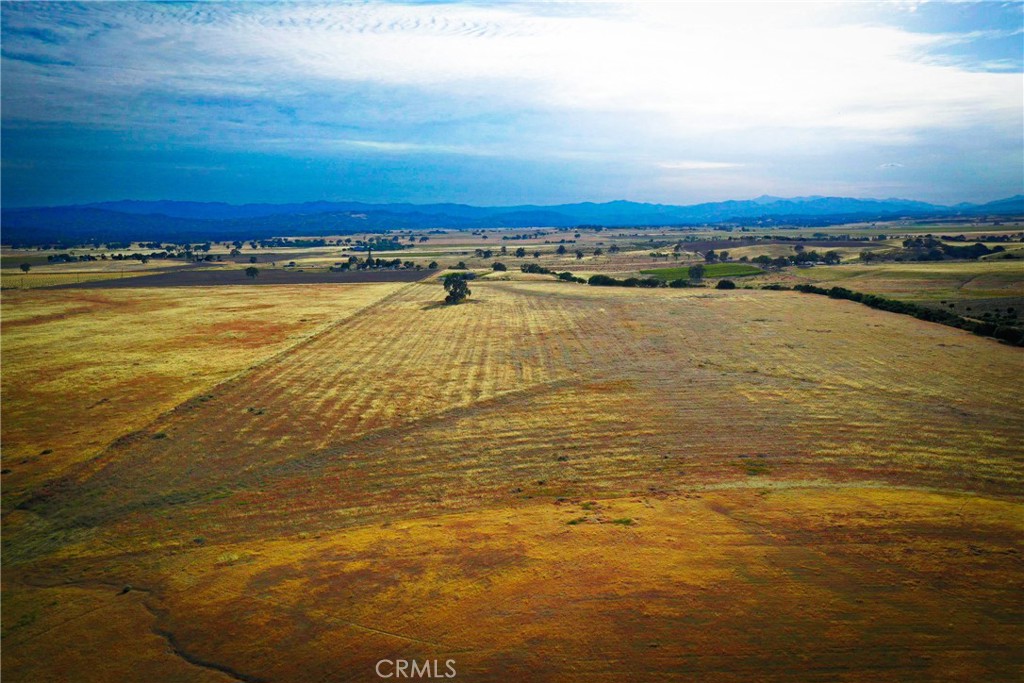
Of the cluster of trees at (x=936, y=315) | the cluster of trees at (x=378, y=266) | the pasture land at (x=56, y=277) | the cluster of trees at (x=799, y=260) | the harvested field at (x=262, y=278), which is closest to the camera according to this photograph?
the cluster of trees at (x=936, y=315)

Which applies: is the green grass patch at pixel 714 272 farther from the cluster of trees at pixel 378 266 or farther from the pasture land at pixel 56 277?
the pasture land at pixel 56 277

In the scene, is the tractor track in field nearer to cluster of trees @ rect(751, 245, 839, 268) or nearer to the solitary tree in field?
the solitary tree in field

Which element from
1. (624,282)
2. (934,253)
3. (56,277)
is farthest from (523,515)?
(56,277)

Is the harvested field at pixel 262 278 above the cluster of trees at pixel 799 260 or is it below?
below

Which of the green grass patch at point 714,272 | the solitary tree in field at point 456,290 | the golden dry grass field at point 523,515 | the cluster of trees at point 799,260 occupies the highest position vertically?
the cluster of trees at point 799,260

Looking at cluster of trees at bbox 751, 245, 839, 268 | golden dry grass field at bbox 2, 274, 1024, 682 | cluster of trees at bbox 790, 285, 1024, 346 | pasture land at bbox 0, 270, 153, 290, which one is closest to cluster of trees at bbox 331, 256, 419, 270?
pasture land at bbox 0, 270, 153, 290

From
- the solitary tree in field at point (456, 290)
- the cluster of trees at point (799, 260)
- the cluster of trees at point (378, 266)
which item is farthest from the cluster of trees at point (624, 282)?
the cluster of trees at point (378, 266)

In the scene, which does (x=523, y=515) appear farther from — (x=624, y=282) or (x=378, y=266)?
(x=378, y=266)

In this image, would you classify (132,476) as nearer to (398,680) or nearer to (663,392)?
(398,680)
